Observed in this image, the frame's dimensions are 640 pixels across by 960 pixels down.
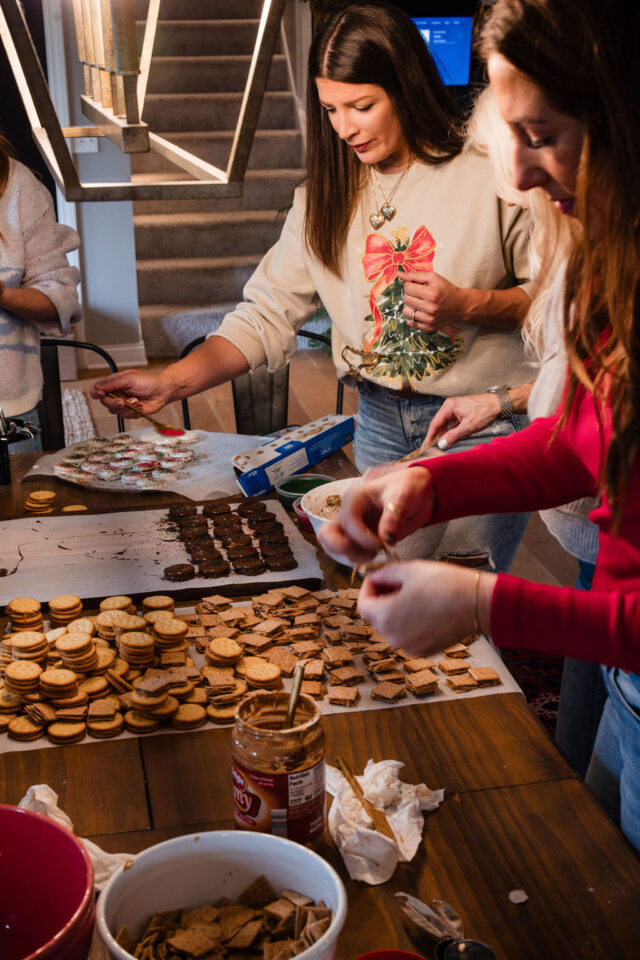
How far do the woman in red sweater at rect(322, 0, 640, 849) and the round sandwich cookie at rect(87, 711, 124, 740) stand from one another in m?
0.37

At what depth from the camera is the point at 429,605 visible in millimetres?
878

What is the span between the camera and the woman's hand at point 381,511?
1.08m

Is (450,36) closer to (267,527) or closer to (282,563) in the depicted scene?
(267,527)

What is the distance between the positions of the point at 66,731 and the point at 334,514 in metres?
0.68

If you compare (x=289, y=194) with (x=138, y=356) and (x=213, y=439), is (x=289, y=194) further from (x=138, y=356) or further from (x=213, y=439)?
(x=213, y=439)

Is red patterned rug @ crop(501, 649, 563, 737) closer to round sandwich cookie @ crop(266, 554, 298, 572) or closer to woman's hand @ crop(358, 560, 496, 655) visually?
round sandwich cookie @ crop(266, 554, 298, 572)

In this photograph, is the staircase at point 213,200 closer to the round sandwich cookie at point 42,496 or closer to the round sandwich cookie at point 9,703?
the round sandwich cookie at point 42,496

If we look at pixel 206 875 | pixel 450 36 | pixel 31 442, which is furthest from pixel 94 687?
pixel 450 36

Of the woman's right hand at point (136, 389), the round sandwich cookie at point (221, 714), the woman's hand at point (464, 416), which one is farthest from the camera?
the woman's right hand at point (136, 389)

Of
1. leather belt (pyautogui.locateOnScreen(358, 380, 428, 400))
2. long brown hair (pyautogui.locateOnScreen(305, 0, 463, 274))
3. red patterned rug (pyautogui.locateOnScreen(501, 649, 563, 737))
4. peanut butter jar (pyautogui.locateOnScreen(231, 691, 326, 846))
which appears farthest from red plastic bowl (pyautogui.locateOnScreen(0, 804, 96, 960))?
red patterned rug (pyautogui.locateOnScreen(501, 649, 563, 737))

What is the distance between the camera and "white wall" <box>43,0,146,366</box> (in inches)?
210

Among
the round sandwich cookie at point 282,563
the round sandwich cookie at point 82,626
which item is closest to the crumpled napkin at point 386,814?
the round sandwich cookie at point 82,626

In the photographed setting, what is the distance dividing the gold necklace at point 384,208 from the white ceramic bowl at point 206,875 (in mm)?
1403

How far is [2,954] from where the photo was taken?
80cm
